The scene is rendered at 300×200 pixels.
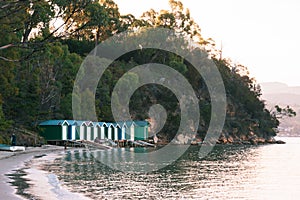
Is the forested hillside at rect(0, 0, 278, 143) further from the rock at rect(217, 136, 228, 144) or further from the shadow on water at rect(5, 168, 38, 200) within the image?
the shadow on water at rect(5, 168, 38, 200)

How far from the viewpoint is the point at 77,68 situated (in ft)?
349

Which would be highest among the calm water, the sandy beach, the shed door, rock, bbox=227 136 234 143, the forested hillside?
the forested hillside

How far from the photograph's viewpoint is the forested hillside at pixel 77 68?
57.0 metres

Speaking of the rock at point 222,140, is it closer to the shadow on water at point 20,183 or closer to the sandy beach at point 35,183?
the sandy beach at point 35,183

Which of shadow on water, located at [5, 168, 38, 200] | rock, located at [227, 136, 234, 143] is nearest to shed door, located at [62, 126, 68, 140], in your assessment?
shadow on water, located at [5, 168, 38, 200]

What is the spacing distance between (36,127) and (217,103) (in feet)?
274

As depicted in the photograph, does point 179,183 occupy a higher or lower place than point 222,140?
lower

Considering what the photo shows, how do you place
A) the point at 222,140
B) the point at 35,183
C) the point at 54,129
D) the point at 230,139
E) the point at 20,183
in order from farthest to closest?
the point at 230,139 < the point at 222,140 < the point at 54,129 < the point at 35,183 < the point at 20,183

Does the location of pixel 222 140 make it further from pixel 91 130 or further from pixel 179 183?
pixel 179 183

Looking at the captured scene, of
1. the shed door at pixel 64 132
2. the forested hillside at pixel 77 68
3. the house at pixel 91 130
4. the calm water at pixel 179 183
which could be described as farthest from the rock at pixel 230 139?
the calm water at pixel 179 183

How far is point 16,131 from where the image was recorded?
260ft

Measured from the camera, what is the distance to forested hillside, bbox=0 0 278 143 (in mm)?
57031

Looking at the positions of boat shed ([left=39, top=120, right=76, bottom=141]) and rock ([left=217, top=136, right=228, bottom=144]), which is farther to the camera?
rock ([left=217, top=136, right=228, bottom=144])

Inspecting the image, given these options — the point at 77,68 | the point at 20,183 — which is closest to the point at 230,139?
the point at 77,68
